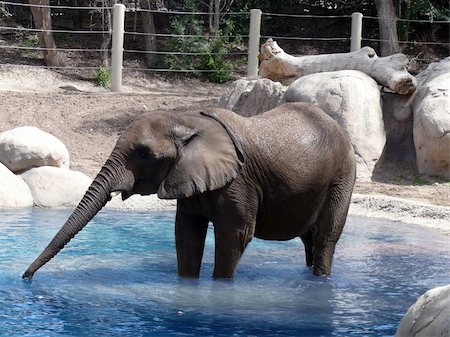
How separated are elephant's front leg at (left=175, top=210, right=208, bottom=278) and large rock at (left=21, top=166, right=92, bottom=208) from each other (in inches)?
154

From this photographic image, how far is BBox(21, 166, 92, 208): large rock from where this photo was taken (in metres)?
11.3

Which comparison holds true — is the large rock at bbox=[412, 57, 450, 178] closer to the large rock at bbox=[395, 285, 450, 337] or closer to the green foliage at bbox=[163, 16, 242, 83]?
the green foliage at bbox=[163, 16, 242, 83]

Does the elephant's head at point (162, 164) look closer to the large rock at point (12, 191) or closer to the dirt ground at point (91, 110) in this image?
the large rock at point (12, 191)

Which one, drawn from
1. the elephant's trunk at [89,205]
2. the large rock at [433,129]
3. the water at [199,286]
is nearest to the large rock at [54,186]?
the water at [199,286]

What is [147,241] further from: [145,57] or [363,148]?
[145,57]

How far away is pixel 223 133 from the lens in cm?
734

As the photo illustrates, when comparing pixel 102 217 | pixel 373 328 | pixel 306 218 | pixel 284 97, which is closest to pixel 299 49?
pixel 284 97

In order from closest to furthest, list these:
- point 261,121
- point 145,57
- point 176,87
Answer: point 261,121 < point 176,87 < point 145,57

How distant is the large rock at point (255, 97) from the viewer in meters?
14.2

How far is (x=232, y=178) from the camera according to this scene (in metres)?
7.23

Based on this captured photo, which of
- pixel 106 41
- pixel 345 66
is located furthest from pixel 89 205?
pixel 106 41

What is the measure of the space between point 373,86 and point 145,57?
959 cm

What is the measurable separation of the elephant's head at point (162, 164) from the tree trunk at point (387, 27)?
13769 mm

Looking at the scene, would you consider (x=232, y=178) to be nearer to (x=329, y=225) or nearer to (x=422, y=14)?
(x=329, y=225)
